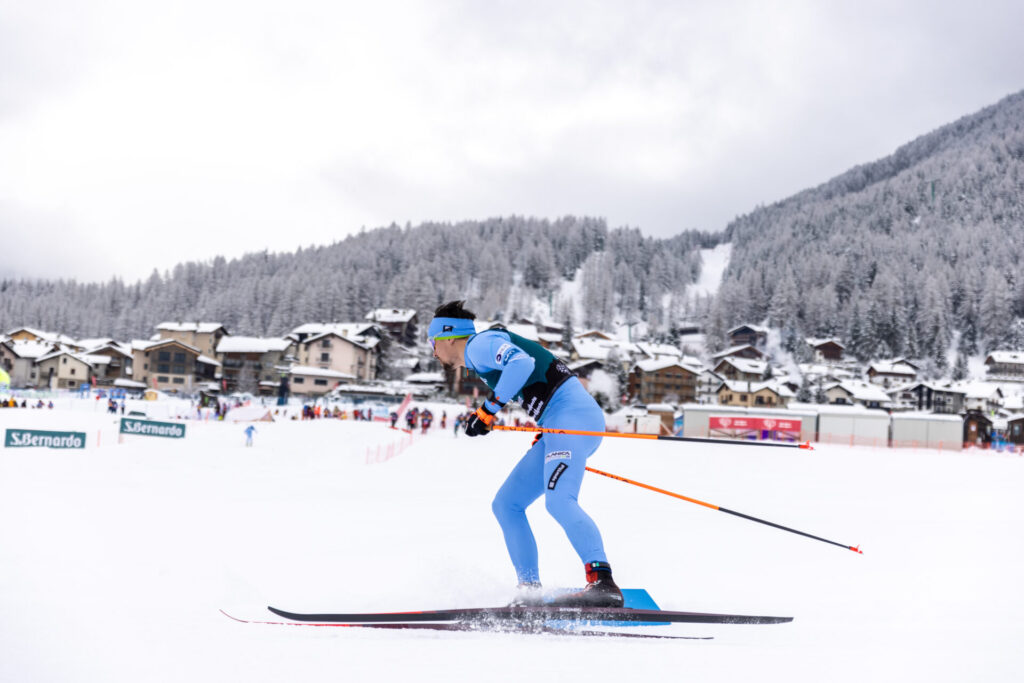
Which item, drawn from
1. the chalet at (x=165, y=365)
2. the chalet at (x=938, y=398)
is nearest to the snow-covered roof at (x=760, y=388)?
the chalet at (x=938, y=398)

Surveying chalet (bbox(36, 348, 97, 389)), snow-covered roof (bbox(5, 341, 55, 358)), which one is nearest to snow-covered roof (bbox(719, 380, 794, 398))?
chalet (bbox(36, 348, 97, 389))

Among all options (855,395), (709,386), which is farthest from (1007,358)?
(709,386)

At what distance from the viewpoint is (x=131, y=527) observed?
5395 mm

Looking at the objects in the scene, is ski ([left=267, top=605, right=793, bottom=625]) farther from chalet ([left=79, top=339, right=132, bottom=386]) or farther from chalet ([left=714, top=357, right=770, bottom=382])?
chalet ([left=714, top=357, right=770, bottom=382])

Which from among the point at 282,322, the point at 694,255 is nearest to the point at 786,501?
the point at 282,322

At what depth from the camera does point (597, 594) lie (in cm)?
310

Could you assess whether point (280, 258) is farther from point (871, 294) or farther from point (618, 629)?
point (618, 629)

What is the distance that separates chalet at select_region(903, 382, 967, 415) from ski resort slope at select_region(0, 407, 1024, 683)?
75.4 m

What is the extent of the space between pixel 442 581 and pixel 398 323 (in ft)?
278

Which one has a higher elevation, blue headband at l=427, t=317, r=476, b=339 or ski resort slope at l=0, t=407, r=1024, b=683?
blue headband at l=427, t=317, r=476, b=339

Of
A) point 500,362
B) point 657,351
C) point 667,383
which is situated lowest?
point 500,362

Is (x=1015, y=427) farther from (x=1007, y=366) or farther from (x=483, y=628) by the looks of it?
(x=483, y=628)

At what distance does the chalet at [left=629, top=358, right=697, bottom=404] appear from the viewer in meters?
69.6

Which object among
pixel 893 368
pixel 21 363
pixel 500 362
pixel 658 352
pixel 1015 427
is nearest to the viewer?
pixel 500 362
